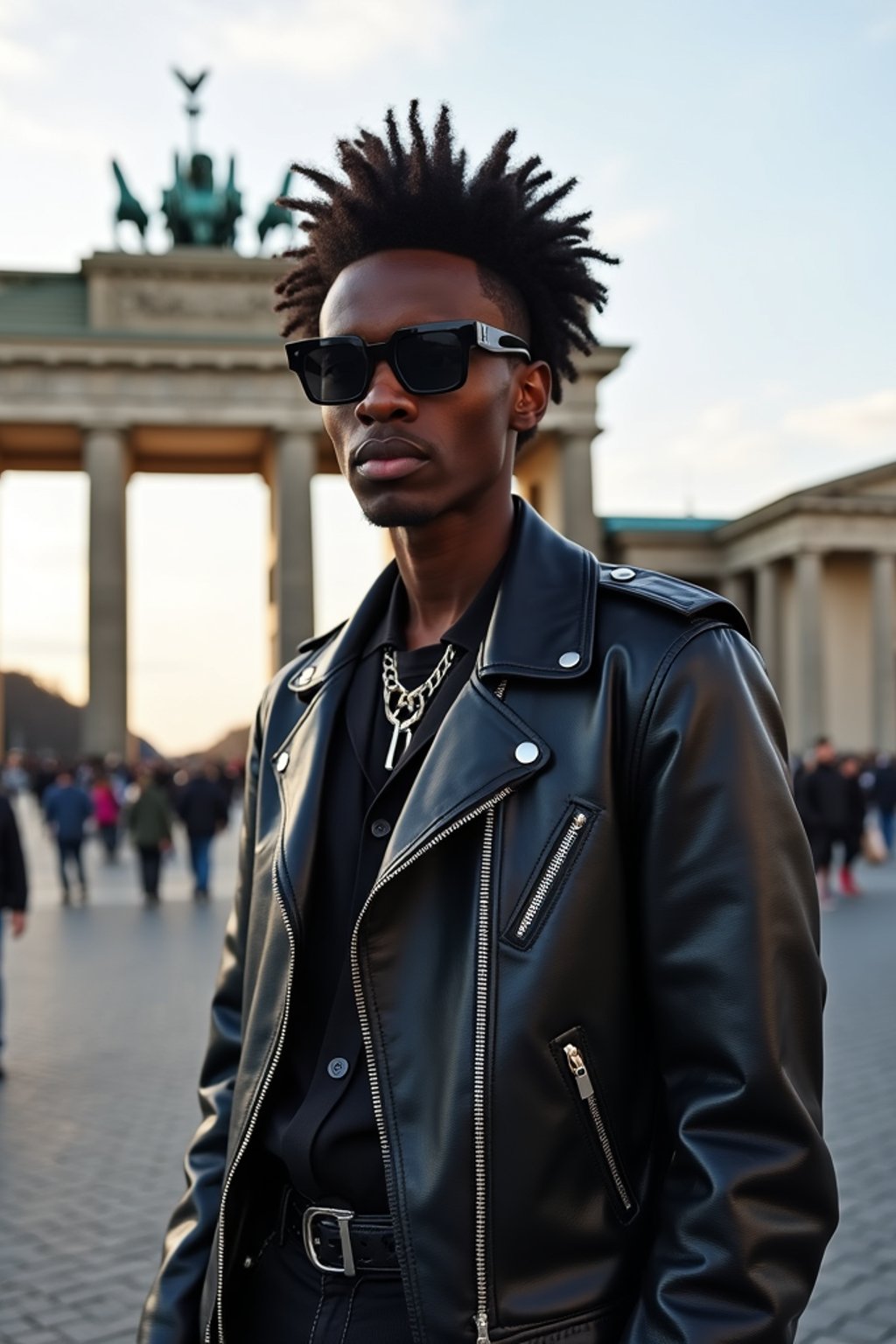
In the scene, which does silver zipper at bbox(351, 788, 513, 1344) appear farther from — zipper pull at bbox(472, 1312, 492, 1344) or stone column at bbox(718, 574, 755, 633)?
stone column at bbox(718, 574, 755, 633)

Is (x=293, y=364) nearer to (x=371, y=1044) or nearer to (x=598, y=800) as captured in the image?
(x=598, y=800)

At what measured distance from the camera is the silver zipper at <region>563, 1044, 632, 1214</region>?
1595 millimetres

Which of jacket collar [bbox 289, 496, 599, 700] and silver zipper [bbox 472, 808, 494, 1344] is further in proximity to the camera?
jacket collar [bbox 289, 496, 599, 700]

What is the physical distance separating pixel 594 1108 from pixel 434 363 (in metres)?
0.98

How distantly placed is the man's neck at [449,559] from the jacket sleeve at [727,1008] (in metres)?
0.47

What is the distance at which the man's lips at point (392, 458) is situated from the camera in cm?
192

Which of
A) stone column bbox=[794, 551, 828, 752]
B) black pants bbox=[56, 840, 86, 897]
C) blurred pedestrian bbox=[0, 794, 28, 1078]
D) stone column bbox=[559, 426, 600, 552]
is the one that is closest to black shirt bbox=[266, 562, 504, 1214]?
blurred pedestrian bbox=[0, 794, 28, 1078]

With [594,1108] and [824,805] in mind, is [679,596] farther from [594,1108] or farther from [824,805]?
[824,805]

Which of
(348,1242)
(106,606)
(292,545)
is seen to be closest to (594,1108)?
(348,1242)

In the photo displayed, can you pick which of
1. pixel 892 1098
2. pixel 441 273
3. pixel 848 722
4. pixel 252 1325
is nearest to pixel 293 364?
pixel 441 273

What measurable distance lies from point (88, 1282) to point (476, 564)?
3980mm

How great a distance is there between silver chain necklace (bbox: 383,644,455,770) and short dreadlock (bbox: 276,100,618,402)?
531 millimetres

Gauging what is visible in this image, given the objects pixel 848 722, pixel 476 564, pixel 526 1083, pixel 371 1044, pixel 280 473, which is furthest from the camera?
pixel 848 722

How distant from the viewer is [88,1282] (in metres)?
5.01
